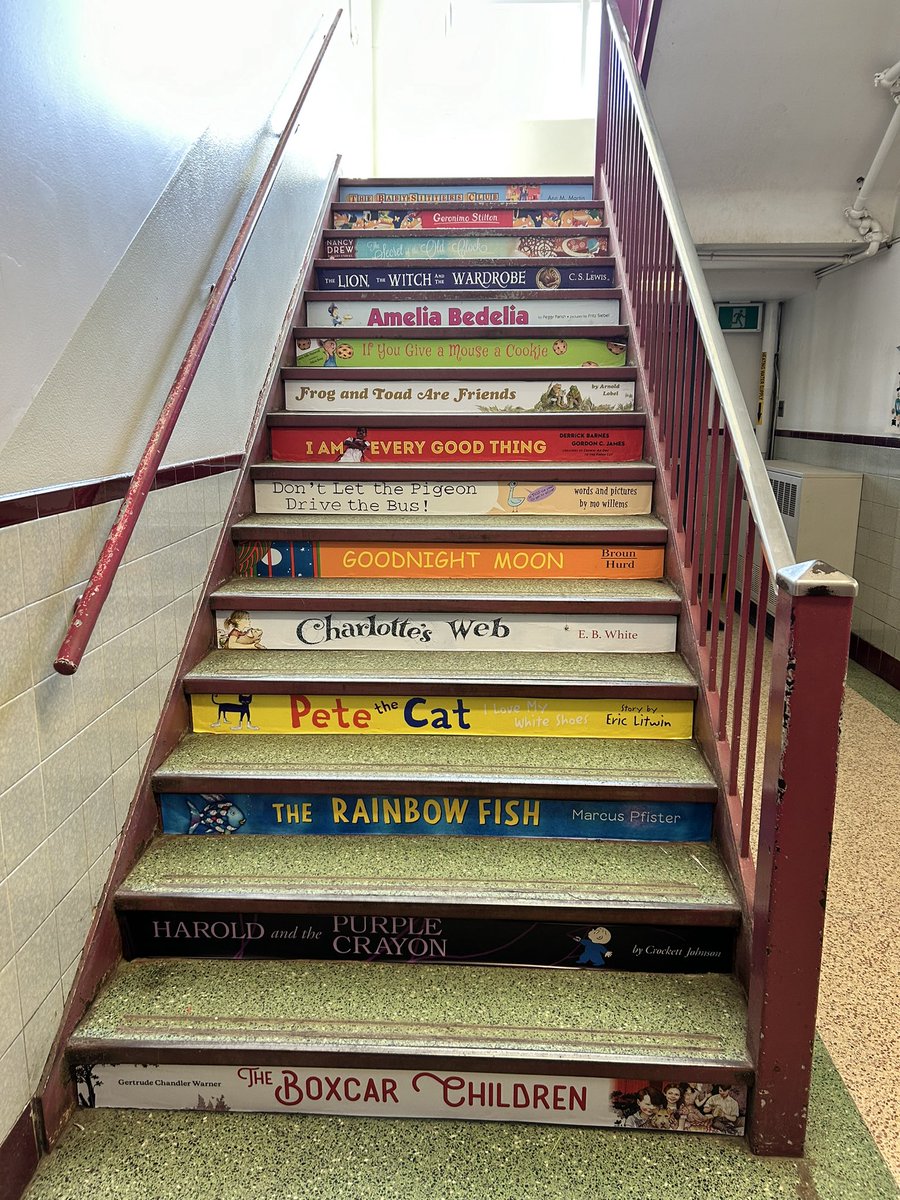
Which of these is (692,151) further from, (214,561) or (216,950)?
(216,950)

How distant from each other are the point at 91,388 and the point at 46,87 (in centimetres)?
50

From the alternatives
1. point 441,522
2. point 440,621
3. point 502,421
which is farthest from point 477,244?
point 440,621

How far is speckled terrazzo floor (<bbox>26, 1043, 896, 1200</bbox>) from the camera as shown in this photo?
133 centimetres

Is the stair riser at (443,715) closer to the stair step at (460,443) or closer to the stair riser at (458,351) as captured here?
the stair step at (460,443)

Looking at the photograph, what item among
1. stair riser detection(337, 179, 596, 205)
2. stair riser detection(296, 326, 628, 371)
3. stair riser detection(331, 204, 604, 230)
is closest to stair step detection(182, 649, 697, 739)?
stair riser detection(296, 326, 628, 371)

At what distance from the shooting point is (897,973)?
189 centimetres

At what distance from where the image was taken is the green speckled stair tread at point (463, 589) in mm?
2143

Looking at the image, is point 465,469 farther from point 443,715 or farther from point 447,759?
point 447,759

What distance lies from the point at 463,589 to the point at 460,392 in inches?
35.3

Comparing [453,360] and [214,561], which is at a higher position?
[453,360]

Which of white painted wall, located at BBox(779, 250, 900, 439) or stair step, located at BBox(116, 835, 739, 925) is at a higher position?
white painted wall, located at BBox(779, 250, 900, 439)

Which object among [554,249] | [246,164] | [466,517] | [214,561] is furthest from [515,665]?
[554,249]

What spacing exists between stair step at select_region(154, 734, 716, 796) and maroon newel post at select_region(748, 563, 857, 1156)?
411 millimetres

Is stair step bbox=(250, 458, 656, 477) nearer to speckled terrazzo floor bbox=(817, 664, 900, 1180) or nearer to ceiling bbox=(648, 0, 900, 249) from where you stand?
speckled terrazzo floor bbox=(817, 664, 900, 1180)
